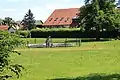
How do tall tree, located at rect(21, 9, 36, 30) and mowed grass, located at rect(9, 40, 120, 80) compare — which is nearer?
mowed grass, located at rect(9, 40, 120, 80)

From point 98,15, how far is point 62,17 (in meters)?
60.9

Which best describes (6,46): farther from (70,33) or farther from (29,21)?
(29,21)

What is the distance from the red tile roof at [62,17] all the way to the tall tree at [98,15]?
51.7 meters

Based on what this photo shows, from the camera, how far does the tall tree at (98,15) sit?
69812mm

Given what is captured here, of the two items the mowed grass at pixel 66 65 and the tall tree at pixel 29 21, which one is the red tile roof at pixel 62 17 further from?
the mowed grass at pixel 66 65

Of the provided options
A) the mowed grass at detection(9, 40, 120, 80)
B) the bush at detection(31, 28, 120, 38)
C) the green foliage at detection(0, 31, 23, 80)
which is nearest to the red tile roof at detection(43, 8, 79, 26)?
the bush at detection(31, 28, 120, 38)

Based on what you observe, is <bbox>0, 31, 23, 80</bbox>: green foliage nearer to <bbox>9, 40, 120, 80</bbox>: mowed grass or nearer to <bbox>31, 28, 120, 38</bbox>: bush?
<bbox>9, 40, 120, 80</bbox>: mowed grass

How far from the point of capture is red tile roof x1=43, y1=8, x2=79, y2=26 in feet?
420

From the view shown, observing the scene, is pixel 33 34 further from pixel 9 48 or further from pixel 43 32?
pixel 9 48

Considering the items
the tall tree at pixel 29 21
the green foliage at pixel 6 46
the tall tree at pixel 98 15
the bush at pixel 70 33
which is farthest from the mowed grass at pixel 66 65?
the tall tree at pixel 29 21

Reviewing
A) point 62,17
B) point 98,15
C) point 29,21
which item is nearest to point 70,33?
point 98,15

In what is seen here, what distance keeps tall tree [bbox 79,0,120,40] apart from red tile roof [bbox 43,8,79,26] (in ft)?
170

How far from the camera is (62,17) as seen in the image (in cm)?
13088

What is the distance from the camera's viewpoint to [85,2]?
72.8m
